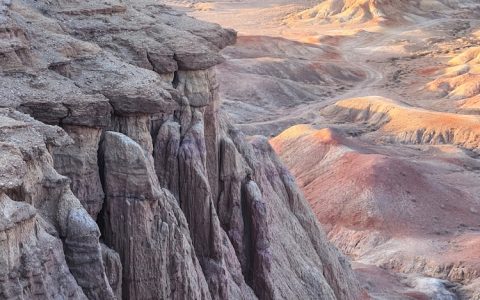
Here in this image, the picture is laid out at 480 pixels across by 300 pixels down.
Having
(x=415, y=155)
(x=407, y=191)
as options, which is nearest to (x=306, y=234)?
(x=407, y=191)

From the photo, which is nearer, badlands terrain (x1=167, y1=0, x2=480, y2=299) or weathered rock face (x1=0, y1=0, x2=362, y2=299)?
weathered rock face (x1=0, y1=0, x2=362, y2=299)

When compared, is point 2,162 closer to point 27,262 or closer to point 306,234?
point 27,262

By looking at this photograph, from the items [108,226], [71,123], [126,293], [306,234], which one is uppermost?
[71,123]

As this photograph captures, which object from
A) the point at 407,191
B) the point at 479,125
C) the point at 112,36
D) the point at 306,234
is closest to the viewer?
the point at 112,36

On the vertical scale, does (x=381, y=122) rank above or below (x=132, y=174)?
below

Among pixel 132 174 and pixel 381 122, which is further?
pixel 381 122
